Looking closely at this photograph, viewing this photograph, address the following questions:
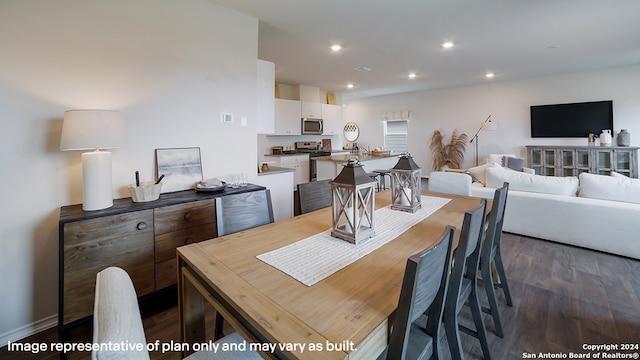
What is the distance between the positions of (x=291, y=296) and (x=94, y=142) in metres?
1.65

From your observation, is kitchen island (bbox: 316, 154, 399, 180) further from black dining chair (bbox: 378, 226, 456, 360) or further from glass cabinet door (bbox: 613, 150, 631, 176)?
black dining chair (bbox: 378, 226, 456, 360)

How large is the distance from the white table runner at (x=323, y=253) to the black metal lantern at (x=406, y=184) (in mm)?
237

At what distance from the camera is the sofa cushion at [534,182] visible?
3.23 metres

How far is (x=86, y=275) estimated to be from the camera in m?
1.74

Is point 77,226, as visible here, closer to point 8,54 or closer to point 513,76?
point 8,54

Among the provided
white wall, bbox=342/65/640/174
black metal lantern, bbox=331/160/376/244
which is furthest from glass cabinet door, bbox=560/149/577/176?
black metal lantern, bbox=331/160/376/244

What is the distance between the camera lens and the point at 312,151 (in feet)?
22.6

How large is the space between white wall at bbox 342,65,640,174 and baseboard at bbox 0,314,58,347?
7.65 m

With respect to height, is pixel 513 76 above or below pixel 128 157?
above

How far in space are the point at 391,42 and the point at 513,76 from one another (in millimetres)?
3799

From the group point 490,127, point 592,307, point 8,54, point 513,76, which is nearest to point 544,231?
point 592,307

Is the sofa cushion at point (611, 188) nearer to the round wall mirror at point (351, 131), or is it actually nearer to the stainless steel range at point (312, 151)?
the stainless steel range at point (312, 151)

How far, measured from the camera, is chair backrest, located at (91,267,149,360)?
551mm

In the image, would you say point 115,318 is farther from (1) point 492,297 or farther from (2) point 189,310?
(1) point 492,297
